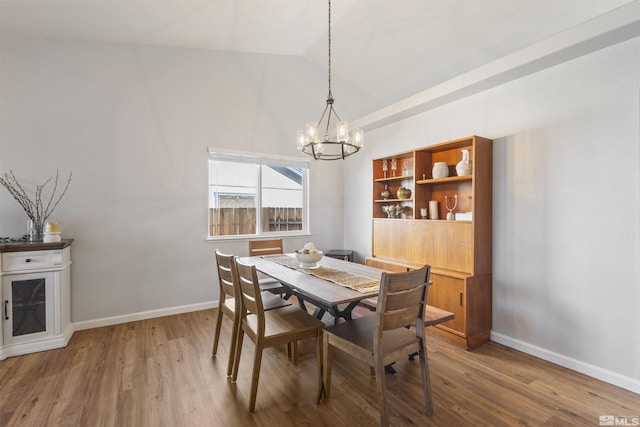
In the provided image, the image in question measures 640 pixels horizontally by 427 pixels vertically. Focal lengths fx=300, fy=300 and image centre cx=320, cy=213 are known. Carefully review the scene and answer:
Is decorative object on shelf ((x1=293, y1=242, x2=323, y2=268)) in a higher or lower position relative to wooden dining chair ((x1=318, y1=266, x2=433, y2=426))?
higher

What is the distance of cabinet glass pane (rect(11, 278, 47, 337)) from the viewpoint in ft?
8.63

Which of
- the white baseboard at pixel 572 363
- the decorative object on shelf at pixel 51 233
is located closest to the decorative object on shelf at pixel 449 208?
the white baseboard at pixel 572 363

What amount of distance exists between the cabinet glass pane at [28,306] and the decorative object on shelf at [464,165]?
4.07m

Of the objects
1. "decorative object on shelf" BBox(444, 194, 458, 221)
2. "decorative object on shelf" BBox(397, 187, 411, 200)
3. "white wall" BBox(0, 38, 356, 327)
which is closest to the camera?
"white wall" BBox(0, 38, 356, 327)

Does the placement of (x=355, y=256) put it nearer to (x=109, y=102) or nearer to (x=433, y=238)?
(x=433, y=238)

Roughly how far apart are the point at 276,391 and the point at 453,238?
2123 millimetres

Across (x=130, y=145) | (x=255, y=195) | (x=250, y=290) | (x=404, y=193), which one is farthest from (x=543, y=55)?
(x=130, y=145)

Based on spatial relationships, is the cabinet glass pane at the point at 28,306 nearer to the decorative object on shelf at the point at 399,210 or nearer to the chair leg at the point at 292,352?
the chair leg at the point at 292,352

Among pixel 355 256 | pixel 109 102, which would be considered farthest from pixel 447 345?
pixel 109 102

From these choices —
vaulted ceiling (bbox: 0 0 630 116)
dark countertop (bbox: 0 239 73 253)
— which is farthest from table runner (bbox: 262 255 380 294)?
vaulted ceiling (bbox: 0 0 630 116)

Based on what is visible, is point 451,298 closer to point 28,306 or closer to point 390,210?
point 390,210

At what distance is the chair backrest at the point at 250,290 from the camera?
6.33 feet

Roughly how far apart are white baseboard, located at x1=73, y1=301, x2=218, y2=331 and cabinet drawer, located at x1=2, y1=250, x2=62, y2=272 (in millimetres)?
857

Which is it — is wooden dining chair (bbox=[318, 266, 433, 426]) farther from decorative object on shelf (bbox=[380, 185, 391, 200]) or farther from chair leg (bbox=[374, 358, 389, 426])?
decorative object on shelf (bbox=[380, 185, 391, 200])
